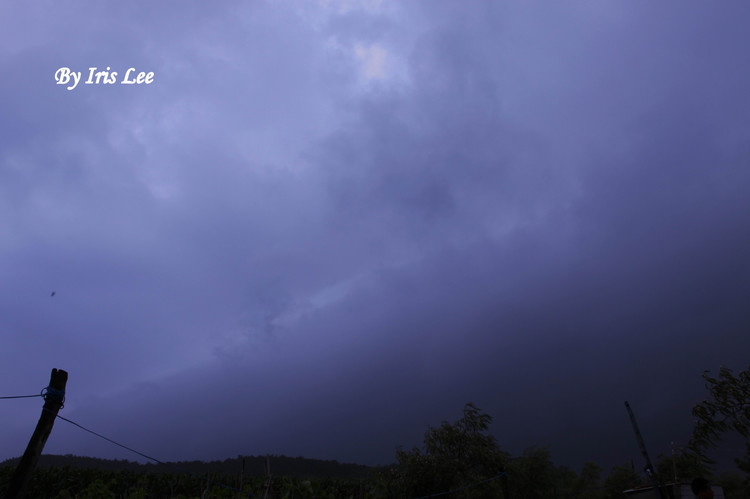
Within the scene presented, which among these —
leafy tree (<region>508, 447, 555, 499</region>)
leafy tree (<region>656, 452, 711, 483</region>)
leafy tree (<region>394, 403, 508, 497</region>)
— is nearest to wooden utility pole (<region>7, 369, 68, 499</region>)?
leafy tree (<region>394, 403, 508, 497</region>)

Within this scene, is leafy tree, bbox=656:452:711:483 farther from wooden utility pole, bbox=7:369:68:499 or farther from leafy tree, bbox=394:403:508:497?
wooden utility pole, bbox=7:369:68:499

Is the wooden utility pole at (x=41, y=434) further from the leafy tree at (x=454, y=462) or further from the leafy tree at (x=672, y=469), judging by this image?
the leafy tree at (x=672, y=469)

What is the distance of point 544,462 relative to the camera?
3972 centimetres

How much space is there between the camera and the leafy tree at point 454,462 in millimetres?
24984

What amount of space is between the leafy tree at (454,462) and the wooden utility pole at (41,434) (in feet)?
68.0

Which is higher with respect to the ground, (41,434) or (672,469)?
(41,434)

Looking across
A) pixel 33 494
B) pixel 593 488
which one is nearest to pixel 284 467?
pixel 593 488

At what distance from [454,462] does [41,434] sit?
21337 millimetres

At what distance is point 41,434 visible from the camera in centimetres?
821

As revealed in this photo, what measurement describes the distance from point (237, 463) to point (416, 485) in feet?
336

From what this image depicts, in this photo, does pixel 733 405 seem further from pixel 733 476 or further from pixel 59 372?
pixel 733 476

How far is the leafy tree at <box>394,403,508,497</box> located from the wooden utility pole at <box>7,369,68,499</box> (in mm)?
20729

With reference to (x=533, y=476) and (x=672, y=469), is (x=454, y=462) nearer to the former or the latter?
(x=533, y=476)

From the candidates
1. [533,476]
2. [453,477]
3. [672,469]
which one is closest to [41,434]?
[453,477]
